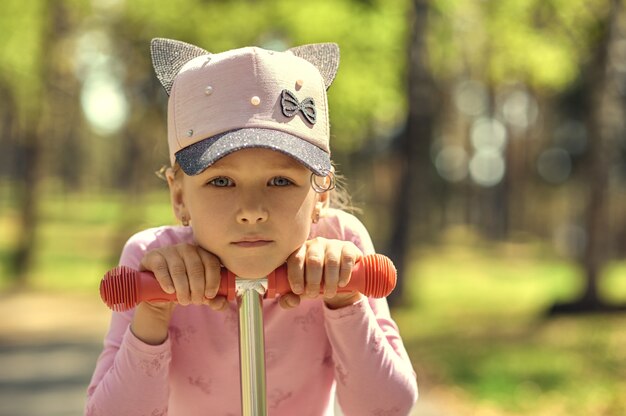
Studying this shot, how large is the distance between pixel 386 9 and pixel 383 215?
2492 cm

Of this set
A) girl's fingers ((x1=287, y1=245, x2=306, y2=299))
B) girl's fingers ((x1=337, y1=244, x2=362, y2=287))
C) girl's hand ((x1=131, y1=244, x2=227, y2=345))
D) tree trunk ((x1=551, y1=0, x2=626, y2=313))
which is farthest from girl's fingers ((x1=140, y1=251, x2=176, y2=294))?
tree trunk ((x1=551, y1=0, x2=626, y2=313))

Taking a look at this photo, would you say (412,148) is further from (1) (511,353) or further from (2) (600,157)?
(1) (511,353)

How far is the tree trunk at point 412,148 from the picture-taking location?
1362 cm

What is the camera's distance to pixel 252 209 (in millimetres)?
1812

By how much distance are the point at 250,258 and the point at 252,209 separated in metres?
0.10

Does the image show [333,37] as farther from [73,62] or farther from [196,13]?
[73,62]

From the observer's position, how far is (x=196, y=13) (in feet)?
60.9

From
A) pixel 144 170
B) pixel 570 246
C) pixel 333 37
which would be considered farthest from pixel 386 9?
pixel 570 246

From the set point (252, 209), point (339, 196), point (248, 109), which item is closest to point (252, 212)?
point (252, 209)

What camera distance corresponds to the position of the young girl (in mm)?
1850

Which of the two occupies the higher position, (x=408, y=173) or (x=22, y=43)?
(x=22, y=43)

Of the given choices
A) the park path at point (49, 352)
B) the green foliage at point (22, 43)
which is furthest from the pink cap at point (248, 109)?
the green foliage at point (22, 43)

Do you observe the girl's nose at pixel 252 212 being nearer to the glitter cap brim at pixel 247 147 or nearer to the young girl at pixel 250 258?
the young girl at pixel 250 258

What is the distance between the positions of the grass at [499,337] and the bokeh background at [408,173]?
4 centimetres
